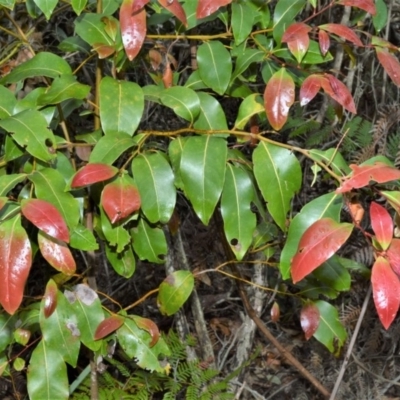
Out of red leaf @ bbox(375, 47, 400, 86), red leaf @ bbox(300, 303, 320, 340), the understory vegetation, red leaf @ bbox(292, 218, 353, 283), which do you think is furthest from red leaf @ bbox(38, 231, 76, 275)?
red leaf @ bbox(375, 47, 400, 86)

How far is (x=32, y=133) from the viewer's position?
1.30 meters

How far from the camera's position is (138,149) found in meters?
1.36

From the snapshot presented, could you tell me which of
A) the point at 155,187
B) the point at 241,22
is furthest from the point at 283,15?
the point at 155,187

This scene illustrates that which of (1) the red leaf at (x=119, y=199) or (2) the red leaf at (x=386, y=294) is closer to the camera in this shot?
(2) the red leaf at (x=386, y=294)

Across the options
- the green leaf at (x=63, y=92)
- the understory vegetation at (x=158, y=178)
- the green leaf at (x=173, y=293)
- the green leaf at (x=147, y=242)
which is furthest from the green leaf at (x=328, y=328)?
the green leaf at (x=63, y=92)

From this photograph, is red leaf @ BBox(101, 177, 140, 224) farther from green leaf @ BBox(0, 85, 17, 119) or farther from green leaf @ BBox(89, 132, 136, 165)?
green leaf @ BBox(0, 85, 17, 119)

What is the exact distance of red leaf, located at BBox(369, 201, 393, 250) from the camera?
1.08 meters

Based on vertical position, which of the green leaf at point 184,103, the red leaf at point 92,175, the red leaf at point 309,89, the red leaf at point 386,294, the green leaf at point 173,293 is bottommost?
the green leaf at point 173,293

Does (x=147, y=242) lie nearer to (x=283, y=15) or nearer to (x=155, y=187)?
(x=155, y=187)

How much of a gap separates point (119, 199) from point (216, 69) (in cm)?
41

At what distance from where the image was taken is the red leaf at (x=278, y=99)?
1311 mm

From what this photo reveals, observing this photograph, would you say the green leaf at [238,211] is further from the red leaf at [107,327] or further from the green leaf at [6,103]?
the green leaf at [6,103]

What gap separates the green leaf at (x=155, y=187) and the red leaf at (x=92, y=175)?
99 millimetres

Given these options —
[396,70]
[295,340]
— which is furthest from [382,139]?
[396,70]
